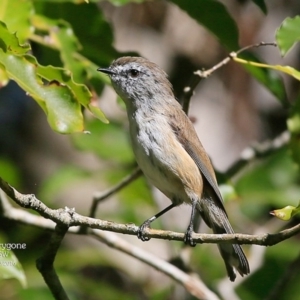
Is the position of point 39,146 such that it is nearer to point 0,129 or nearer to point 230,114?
point 0,129

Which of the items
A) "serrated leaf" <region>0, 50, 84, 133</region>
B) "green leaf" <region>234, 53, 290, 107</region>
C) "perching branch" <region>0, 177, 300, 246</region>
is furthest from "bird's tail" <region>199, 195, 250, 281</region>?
"serrated leaf" <region>0, 50, 84, 133</region>

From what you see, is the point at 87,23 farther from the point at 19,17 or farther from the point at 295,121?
the point at 295,121

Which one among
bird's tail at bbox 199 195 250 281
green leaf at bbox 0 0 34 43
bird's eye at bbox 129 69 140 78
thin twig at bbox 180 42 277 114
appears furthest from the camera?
bird's eye at bbox 129 69 140 78

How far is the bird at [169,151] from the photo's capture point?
377 cm

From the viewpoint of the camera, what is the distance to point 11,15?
3322 mm

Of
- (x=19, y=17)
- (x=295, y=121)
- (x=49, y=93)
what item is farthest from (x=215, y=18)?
(x=49, y=93)

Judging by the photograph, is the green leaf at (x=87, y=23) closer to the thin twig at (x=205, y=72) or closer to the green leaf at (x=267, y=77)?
the thin twig at (x=205, y=72)

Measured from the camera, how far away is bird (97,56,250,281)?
377 centimetres

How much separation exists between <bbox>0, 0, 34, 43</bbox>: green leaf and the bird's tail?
60.1 inches

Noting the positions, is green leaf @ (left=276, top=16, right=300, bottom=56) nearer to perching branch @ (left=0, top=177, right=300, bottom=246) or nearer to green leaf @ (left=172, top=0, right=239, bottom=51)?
green leaf @ (left=172, top=0, right=239, bottom=51)

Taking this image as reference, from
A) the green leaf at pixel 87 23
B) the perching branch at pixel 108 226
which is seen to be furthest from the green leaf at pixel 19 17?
the perching branch at pixel 108 226

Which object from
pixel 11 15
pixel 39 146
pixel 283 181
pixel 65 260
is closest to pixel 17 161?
pixel 39 146

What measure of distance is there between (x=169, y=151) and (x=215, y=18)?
→ 0.82 metres

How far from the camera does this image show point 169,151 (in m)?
3.80
